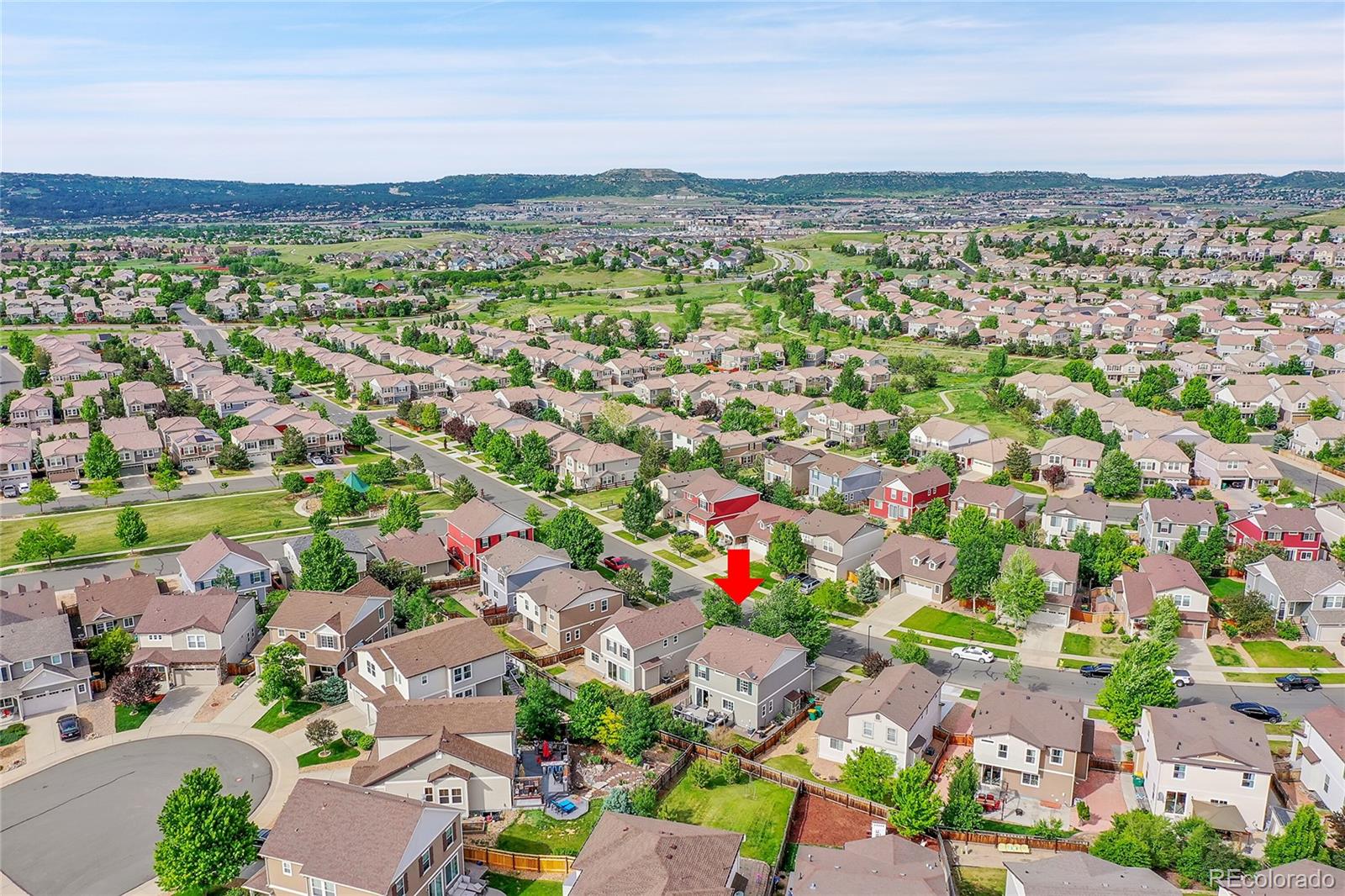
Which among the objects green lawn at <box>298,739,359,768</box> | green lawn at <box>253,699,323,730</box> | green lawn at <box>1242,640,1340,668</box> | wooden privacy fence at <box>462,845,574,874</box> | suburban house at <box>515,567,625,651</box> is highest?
suburban house at <box>515,567,625,651</box>

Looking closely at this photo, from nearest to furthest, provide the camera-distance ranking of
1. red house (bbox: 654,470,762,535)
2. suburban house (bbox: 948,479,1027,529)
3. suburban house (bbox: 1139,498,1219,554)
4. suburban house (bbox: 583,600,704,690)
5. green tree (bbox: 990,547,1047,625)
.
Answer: suburban house (bbox: 583,600,704,690), green tree (bbox: 990,547,1047,625), suburban house (bbox: 1139,498,1219,554), suburban house (bbox: 948,479,1027,529), red house (bbox: 654,470,762,535)

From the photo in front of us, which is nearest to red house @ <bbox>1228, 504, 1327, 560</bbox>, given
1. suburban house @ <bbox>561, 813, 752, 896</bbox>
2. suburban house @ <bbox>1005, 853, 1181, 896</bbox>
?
suburban house @ <bbox>1005, 853, 1181, 896</bbox>

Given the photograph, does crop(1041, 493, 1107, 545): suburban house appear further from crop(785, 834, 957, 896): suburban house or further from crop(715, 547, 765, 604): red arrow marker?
crop(785, 834, 957, 896): suburban house

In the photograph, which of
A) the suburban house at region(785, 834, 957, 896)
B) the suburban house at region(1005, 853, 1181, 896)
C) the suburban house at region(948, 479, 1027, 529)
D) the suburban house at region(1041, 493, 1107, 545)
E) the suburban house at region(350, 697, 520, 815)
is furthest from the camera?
the suburban house at region(948, 479, 1027, 529)

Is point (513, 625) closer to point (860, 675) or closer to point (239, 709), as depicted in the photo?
point (239, 709)

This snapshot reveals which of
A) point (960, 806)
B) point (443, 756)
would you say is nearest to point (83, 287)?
point (443, 756)

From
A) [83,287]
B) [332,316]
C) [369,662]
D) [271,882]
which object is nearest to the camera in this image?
[271,882]

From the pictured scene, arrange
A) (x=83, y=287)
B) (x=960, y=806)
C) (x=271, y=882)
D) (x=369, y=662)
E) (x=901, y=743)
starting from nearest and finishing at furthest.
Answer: (x=271, y=882) < (x=960, y=806) < (x=901, y=743) < (x=369, y=662) < (x=83, y=287)

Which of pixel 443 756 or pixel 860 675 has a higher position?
pixel 443 756
